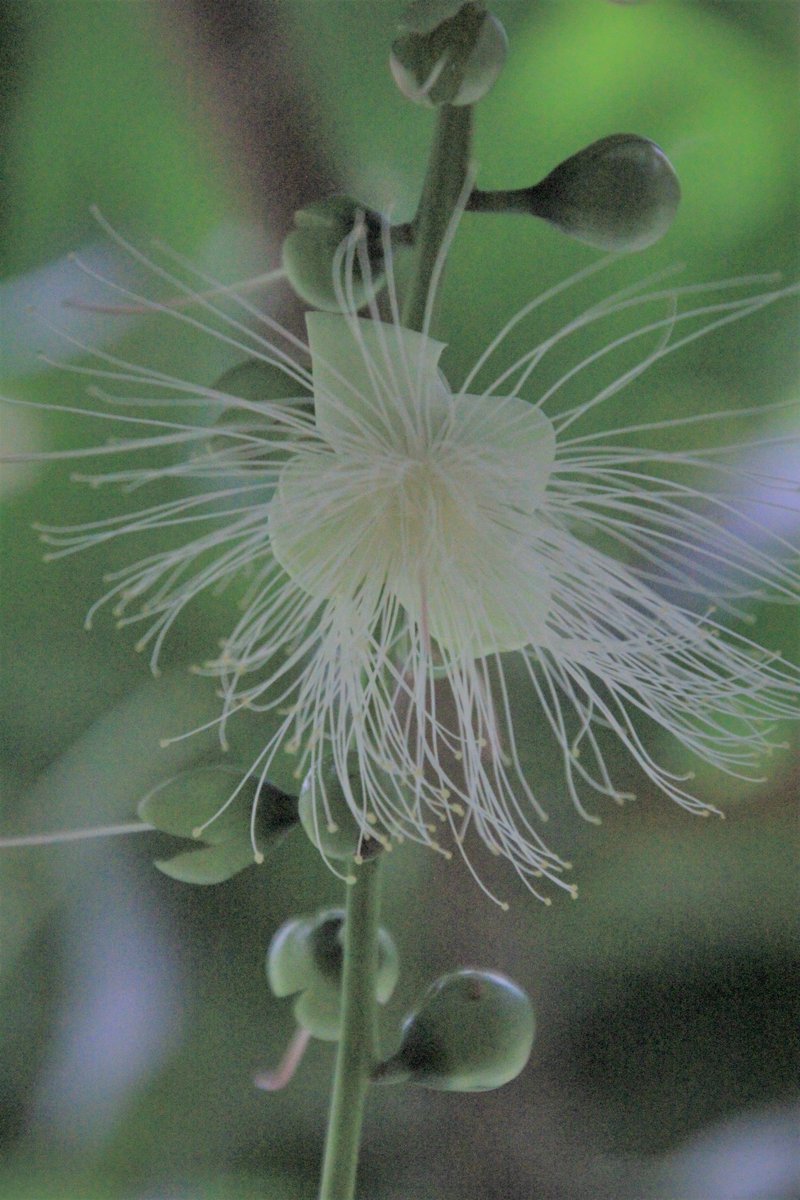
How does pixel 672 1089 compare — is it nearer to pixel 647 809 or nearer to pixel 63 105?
pixel 647 809

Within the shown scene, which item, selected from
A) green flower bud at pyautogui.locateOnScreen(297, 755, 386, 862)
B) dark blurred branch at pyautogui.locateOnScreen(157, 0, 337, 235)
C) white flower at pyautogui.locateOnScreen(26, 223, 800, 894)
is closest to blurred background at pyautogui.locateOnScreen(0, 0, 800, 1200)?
dark blurred branch at pyautogui.locateOnScreen(157, 0, 337, 235)

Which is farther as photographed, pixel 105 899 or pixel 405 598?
pixel 105 899

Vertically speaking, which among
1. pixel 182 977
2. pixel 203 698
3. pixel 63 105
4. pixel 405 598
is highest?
pixel 63 105

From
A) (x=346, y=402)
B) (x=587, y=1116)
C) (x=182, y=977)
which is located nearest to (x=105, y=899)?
(x=182, y=977)

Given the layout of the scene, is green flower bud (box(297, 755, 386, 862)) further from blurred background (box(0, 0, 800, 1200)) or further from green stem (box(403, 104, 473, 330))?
blurred background (box(0, 0, 800, 1200))

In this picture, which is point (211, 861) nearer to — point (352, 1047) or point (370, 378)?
point (352, 1047)

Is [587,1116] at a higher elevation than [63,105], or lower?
lower

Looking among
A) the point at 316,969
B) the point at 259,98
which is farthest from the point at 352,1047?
the point at 259,98

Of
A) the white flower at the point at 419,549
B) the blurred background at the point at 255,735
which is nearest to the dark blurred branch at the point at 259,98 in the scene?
the blurred background at the point at 255,735
